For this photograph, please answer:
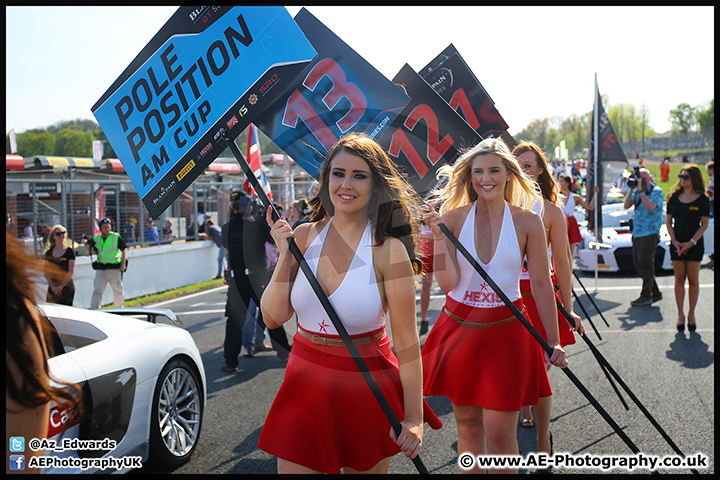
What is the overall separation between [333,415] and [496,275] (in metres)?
1.37

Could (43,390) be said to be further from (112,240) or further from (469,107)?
(112,240)

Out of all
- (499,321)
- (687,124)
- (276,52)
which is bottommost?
(499,321)

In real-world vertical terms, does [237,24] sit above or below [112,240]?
above

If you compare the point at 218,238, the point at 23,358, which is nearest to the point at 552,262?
the point at 23,358

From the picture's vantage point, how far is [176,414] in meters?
3.93

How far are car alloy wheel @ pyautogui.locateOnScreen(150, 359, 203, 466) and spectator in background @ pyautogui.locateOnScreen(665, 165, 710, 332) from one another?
19.7ft

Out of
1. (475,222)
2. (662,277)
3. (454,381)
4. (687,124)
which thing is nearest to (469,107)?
(475,222)

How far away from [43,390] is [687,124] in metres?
110

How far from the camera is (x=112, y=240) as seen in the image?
31.7 ft

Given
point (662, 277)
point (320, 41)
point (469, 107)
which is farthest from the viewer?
point (662, 277)

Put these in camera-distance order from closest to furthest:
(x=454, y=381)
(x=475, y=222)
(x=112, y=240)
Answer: (x=454, y=381) < (x=475, y=222) < (x=112, y=240)

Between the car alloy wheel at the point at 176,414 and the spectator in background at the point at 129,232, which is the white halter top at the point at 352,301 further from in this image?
the spectator in background at the point at 129,232

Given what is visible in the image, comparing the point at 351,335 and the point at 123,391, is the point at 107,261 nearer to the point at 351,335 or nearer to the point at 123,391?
the point at 123,391

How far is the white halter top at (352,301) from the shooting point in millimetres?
2348
